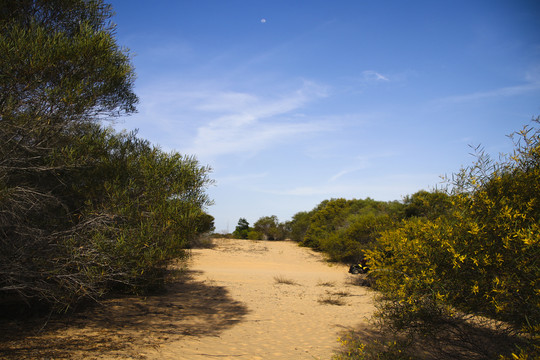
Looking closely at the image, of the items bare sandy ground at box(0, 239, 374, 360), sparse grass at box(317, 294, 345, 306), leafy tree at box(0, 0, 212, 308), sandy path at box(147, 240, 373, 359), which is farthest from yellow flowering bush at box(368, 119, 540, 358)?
sparse grass at box(317, 294, 345, 306)

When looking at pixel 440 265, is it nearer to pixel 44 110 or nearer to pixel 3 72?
pixel 44 110

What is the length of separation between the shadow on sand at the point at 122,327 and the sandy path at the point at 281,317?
50cm

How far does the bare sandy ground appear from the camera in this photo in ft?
20.8

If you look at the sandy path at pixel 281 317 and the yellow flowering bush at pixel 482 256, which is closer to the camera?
the yellow flowering bush at pixel 482 256

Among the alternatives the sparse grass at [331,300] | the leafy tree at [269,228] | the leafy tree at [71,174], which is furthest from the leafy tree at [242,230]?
the leafy tree at [71,174]

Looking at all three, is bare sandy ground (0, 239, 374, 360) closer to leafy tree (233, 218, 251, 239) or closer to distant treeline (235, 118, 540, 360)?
distant treeline (235, 118, 540, 360)

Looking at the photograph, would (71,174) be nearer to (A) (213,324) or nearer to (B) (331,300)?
(A) (213,324)

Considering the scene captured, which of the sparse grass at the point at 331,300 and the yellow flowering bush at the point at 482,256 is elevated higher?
the yellow flowering bush at the point at 482,256

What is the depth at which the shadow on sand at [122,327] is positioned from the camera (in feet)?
19.7

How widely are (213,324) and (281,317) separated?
7.17ft

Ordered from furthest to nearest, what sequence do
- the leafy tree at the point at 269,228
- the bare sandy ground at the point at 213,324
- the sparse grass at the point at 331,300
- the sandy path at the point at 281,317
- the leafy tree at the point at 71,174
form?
the leafy tree at the point at 269,228 < the sparse grass at the point at 331,300 < the sandy path at the point at 281,317 < the bare sandy ground at the point at 213,324 < the leafy tree at the point at 71,174

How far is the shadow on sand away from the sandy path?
0.50 metres

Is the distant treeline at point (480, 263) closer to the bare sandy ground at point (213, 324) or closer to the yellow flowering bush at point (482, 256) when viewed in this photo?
the yellow flowering bush at point (482, 256)

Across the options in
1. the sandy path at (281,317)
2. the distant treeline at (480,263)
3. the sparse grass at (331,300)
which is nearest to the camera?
the distant treeline at (480,263)
